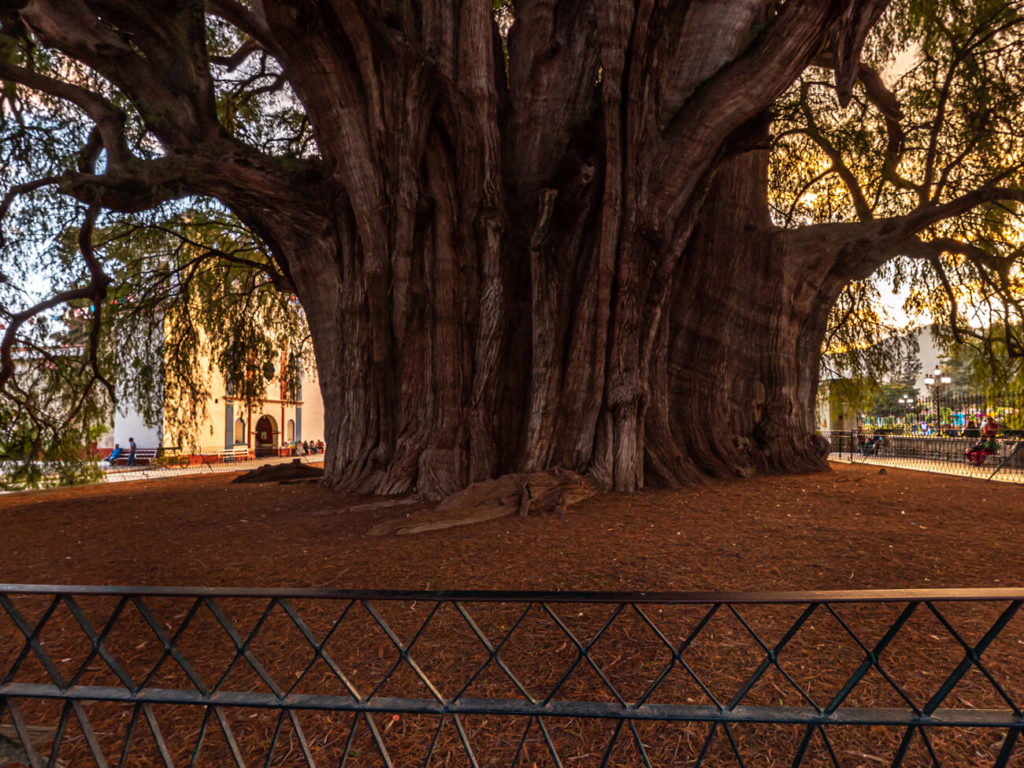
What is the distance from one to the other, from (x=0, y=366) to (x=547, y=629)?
29.7ft

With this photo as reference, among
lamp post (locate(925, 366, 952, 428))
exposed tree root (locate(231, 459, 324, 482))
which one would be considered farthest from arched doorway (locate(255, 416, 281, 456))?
lamp post (locate(925, 366, 952, 428))

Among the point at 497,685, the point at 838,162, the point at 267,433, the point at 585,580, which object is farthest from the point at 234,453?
the point at 497,685

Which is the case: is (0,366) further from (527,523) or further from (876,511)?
(876,511)

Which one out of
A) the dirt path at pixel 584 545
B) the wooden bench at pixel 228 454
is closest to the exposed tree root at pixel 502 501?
the dirt path at pixel 584 545

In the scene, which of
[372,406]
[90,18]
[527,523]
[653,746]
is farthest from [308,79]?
[653,746]

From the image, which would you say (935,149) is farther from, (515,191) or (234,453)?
(234,453)

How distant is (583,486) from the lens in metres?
5.71

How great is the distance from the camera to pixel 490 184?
6160mm

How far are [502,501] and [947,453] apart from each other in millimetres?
16308

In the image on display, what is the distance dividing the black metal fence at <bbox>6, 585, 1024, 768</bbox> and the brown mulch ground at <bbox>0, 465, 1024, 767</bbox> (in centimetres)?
1

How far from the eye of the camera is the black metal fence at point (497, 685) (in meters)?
1.55

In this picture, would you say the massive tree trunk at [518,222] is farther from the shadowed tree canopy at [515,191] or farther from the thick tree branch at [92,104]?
the thick tree branch at [92,104]

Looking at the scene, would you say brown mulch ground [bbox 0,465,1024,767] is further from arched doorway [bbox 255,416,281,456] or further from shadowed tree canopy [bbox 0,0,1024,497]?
arched doorway [bbox 255,416,281,456]

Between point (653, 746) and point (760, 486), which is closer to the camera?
point (653, 746)
